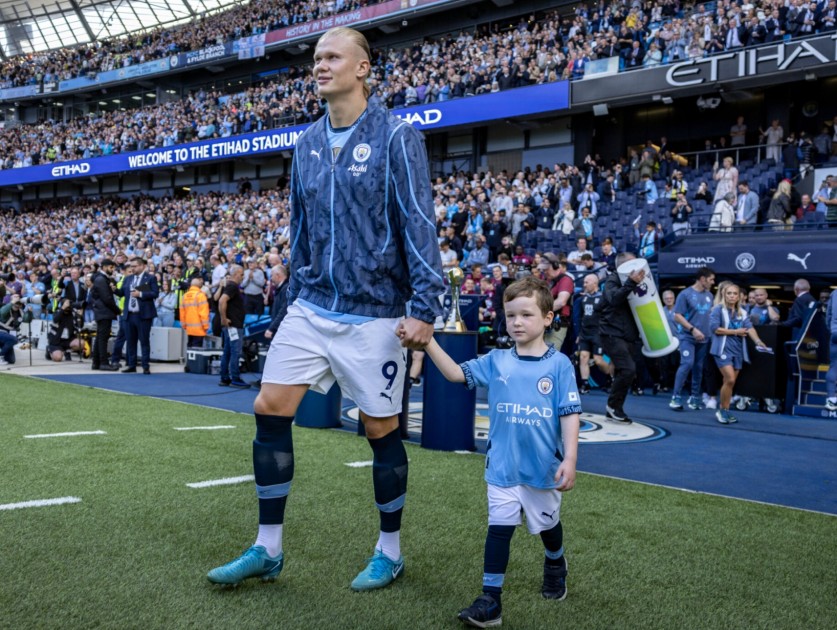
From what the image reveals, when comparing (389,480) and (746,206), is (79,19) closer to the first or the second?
(746,206)

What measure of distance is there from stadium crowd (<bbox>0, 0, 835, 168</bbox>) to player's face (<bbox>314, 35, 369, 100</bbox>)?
17.8 m

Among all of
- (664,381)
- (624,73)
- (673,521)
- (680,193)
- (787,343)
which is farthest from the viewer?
(624,73)

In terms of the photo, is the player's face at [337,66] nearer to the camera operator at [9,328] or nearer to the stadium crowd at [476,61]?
the camera operator at [9,328]

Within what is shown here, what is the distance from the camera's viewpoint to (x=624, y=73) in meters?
19.8

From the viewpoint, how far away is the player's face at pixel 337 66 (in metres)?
2.86

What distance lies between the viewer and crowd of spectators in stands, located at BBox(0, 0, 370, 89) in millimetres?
33188

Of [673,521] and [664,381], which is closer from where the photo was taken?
[673,521]

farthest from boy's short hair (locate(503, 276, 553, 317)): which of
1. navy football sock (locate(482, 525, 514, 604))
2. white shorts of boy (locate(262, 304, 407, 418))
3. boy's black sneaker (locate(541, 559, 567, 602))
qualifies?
boy's black sneaker (locate(541, 559, 567, 602))

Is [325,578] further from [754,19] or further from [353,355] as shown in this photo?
[754,19]

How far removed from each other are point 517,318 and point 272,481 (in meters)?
1.08

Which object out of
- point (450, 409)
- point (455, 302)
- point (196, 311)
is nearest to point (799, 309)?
point (450, 409)

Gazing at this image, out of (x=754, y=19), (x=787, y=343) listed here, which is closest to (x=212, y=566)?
(x=787, y=343)

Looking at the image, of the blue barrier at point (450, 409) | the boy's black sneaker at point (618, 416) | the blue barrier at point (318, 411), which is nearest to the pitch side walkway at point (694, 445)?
the boy's black sneaker at point (618, 416)

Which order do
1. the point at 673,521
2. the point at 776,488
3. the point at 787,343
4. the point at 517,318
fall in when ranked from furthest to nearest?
the point at 787,343, the point at 776,488, the point at 673,521, the point at 517,318
